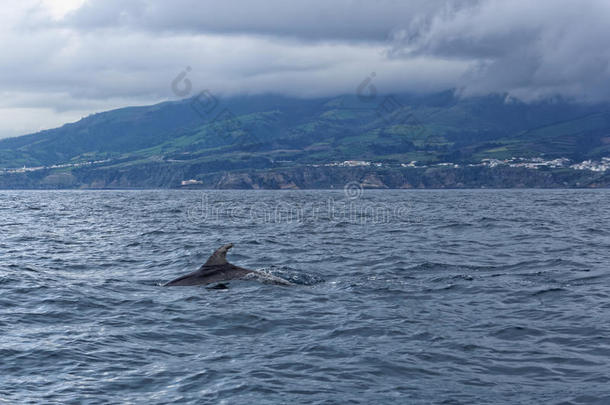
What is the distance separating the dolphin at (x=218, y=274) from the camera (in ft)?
76.8

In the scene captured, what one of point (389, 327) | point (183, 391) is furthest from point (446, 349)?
point (183, 391)

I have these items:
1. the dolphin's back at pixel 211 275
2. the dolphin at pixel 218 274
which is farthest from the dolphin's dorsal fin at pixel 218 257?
the dolphin's back at pixel 211 275

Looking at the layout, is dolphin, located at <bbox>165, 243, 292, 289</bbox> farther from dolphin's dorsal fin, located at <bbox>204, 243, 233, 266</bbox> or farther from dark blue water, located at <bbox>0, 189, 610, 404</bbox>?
dark blue water, located at <bbox>0, 189, 610, 404</bbox>

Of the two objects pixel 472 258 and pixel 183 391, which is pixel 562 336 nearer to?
pixel 183 391

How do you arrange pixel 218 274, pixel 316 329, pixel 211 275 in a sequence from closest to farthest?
pixel 316 329
pixel 211 275
pixel 218 274

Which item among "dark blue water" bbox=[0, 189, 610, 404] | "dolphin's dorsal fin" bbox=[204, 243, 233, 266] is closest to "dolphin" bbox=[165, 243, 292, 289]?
"dolphin's dorsal fin" bbox=[204, 243, 233, 266]

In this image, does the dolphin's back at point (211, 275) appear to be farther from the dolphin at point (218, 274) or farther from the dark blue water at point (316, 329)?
the dark blue water at point (316, 329)

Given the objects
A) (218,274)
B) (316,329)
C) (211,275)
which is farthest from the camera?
(218,274)

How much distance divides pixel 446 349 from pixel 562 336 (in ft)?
11.5

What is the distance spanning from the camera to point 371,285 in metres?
22.9

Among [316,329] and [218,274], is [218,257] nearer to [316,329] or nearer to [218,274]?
[218,274]

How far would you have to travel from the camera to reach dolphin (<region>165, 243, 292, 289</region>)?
76.8 feet

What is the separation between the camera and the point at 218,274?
2389 centimetres

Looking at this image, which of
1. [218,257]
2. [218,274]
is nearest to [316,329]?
[218,274]
